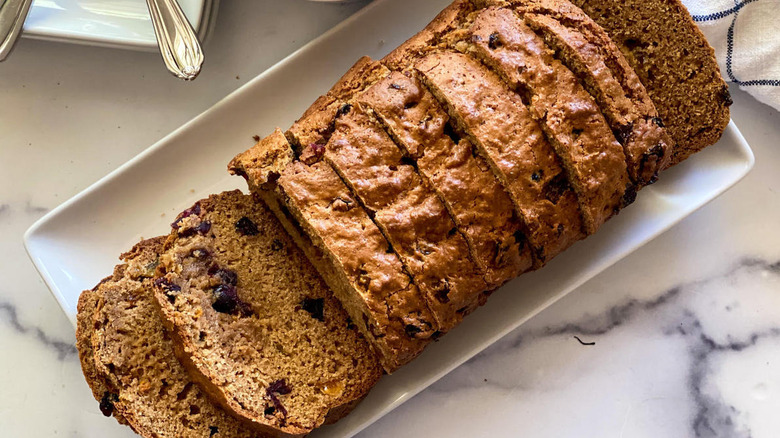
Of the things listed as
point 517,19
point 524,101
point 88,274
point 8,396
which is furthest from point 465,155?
point 8,396

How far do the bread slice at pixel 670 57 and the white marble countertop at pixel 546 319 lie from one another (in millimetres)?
527

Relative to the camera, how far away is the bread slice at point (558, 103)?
7.14 feet

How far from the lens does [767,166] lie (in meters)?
2.93

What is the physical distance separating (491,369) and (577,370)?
37cm

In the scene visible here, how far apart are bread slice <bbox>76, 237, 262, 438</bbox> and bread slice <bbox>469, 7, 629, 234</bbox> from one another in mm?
1459

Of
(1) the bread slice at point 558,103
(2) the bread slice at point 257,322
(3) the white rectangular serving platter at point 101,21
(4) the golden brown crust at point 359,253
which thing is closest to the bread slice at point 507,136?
(1) the bread slice at point 558,103

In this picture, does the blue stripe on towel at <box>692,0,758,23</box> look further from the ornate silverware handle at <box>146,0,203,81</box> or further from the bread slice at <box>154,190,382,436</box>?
the ornate silverware handle at <box>146,0,203,81</box>

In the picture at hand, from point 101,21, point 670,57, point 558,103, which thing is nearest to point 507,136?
point 558,103

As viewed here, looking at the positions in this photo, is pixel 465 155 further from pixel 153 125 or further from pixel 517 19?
pixel 153 125

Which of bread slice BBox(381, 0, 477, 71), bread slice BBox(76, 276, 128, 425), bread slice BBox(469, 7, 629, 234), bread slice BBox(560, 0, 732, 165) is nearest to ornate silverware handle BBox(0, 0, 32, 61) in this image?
bread slice BBox(76, 276, 128, 425)

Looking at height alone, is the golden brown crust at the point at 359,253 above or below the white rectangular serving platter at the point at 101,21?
below

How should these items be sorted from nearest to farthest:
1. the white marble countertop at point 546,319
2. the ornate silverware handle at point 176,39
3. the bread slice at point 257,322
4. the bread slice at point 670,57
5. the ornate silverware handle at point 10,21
A: the bread slice at point 257,322, the bread slice at point 670,57, the ornate silverware handle at point 176,39, the ornate silverware handle at point 10,21, the white marble countertop at point 546,319

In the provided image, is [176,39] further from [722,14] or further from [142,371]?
[722,14]

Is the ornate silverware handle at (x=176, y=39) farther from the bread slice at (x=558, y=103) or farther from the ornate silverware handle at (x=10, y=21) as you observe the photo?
the bread slice at (x=558, y=103)
